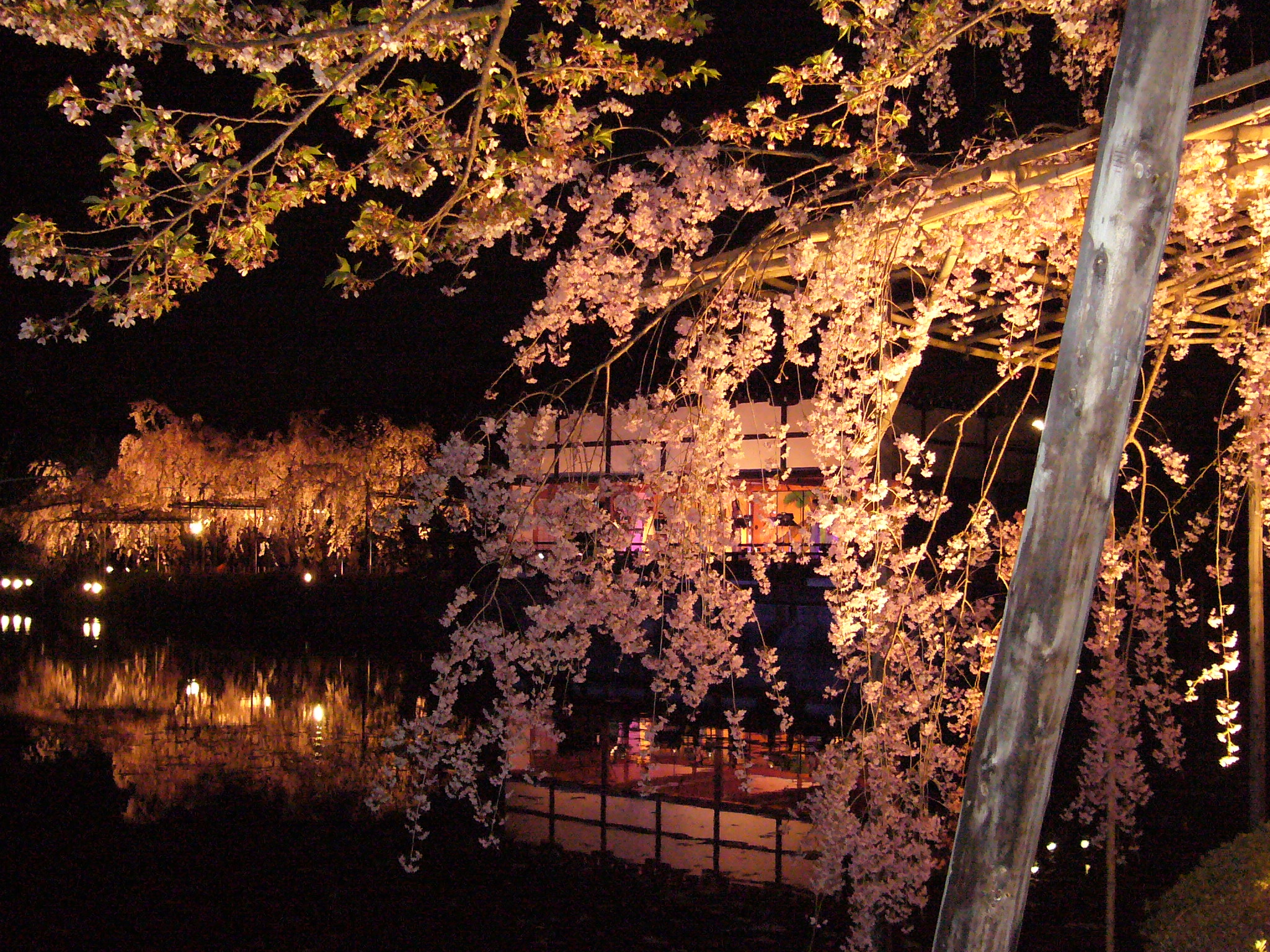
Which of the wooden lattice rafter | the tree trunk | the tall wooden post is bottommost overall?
the tree trunk

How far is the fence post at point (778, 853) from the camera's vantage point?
761 cm

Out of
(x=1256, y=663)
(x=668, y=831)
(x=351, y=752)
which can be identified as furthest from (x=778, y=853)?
(x=351, y=752)

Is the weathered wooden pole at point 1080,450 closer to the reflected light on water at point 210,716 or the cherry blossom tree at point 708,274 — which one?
the cherry blossom tree at point 708,274

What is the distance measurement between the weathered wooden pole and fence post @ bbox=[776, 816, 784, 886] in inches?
201

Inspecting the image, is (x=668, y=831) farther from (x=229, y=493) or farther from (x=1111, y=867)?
(x=229, y=493)

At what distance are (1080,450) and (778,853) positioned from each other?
6.11 meters

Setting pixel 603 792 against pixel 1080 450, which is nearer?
pixel 1080 450

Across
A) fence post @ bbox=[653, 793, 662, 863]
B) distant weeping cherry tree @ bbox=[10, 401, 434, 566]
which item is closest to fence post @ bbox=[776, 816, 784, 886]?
fence post @ bbox=[653, 793, 662, 863]

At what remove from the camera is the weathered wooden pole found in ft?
8.68

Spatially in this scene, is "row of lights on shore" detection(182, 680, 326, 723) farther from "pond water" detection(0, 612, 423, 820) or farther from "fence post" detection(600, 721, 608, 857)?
"fence post" detection(600, 721, 608, 857)

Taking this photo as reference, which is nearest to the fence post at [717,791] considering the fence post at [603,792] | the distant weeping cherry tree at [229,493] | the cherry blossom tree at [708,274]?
the fence post at [603,792]

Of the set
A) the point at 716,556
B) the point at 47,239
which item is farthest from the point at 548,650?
the point at 47,239

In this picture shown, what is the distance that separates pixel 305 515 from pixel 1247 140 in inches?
962

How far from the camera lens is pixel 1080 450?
2680 millimetres
